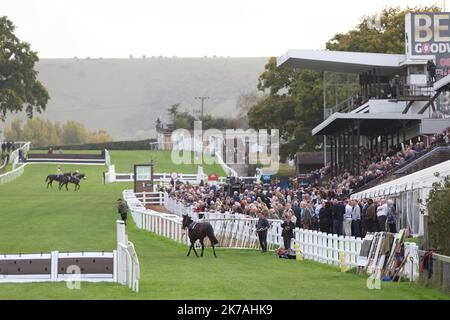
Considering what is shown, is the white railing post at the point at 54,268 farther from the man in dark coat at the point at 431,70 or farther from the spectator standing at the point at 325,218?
the man in dark coat at the point at 431,70

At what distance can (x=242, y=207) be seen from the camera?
145ft

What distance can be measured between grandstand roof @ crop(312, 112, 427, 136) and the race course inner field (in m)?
14.0

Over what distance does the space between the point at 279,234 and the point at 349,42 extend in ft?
187

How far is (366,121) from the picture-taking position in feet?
215

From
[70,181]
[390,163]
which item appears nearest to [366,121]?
[390,163]

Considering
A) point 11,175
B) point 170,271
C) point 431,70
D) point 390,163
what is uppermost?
point 431,70

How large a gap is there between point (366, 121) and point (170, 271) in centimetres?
3891

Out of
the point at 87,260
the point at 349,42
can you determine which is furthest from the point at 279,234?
the point at 349,42

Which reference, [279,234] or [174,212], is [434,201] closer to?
[279,234]

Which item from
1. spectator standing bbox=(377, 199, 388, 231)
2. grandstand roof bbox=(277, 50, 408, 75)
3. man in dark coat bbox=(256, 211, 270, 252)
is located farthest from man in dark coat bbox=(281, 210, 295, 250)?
grandstand roof bbox=(277, 50, 408, 75)

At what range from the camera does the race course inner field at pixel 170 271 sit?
2209cm

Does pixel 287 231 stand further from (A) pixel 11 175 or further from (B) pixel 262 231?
(A) pixel 11 175

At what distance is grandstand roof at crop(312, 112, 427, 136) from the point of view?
206 feet

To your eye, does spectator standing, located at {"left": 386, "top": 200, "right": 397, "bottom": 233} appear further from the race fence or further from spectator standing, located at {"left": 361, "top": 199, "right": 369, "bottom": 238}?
the race fence
